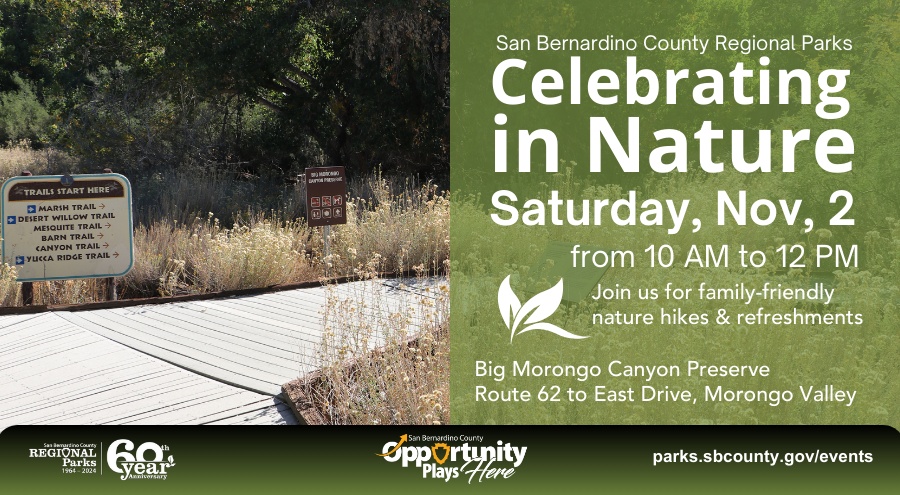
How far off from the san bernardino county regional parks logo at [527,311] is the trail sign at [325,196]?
3644 mm

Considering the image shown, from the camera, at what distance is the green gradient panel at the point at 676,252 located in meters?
3.62

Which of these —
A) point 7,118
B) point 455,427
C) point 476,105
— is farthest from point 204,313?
point 7,118

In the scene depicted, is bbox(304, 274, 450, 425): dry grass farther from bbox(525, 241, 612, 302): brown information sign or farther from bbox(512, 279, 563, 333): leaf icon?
bbox(525, 241, 612, 302): brown information sign

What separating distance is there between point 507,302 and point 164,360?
2266 millimetres

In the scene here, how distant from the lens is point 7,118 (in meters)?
25.3

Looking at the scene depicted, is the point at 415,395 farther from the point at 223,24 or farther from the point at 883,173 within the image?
the point at 223,24

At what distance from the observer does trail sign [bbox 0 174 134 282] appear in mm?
6094

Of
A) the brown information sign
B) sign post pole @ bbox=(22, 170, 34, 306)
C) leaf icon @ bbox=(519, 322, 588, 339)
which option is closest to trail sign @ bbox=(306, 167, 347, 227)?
sign post pole @ bbox=(22, 170, 34, 306)

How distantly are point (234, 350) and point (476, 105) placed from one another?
9526mm

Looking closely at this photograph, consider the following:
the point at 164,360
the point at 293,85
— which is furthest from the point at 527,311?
the point at 293,85

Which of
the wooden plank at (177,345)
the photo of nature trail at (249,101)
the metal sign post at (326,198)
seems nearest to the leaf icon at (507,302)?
the wooden plank at (177,345)

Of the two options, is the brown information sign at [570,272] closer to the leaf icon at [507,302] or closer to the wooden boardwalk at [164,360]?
the leaf icon at [507,302]

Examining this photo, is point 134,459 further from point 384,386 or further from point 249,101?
point 249,101

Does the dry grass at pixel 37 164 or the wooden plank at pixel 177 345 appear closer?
the wooden plank at pixel 177 345
